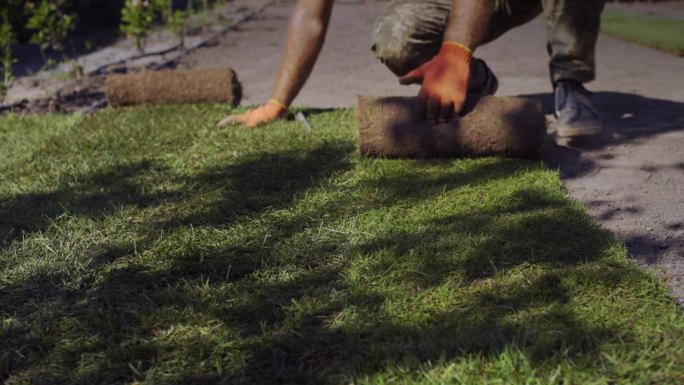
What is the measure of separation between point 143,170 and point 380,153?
3.63 ft

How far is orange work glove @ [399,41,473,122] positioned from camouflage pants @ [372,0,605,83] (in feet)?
2.64

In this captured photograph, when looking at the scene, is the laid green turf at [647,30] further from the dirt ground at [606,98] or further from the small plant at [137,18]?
the small plant at [137,18]

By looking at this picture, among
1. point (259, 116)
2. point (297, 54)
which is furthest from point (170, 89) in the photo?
point (297, 54)

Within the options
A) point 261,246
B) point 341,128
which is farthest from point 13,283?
point 341,128

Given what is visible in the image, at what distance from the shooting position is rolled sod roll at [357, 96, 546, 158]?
3430 mm

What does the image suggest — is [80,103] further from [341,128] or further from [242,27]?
[242,27]

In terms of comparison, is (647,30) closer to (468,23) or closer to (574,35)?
(574,35)

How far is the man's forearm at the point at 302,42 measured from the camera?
4.23m

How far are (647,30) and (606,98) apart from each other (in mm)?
4154

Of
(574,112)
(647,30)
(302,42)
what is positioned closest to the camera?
(574,112)

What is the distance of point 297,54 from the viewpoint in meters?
4.28

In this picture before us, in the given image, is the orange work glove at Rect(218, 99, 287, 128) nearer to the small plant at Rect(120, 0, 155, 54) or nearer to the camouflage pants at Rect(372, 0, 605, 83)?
the camouflage pants at Rect(372, 0, 605, 83)

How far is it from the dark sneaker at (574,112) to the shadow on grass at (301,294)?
1.00m

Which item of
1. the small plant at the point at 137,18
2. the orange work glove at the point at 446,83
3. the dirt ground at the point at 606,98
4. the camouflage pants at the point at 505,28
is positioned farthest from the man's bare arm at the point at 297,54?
the small plant at the point at 137,18
